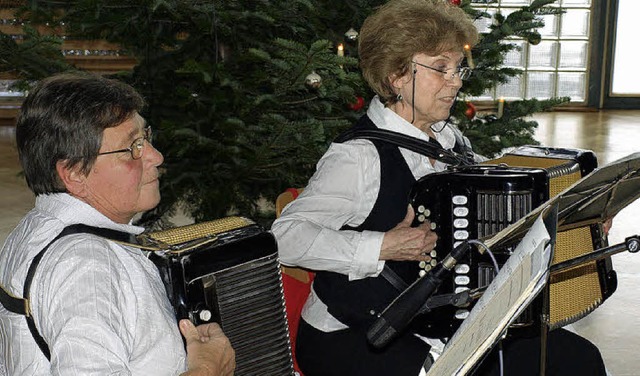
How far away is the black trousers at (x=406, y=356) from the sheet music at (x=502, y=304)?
3.34 feet

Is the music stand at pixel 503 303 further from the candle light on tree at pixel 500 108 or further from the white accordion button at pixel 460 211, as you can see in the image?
the candle light on tree at pixel 500 108

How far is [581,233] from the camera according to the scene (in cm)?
243

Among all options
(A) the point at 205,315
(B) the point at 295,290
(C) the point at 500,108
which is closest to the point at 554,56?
(C) the point at 500,108

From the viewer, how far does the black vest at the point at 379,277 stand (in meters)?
2.28

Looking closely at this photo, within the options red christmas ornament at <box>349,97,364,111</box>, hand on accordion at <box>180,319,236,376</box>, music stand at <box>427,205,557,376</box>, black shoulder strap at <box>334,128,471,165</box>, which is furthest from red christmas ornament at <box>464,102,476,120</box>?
music stand at <box>427,205,557,376</box>

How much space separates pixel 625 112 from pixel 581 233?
29.8ft

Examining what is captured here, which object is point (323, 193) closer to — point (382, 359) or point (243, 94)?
point (382, 359)

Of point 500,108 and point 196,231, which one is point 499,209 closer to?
point 196,231

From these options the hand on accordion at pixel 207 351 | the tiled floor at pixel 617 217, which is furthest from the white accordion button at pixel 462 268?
the tiled floor at pixel 617 217

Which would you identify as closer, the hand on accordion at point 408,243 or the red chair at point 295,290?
the hand on accordion at point 408,243

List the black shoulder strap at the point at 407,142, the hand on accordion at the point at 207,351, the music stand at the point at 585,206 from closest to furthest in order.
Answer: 1. the music stand at the point at 585,206
2. the hand on accordion at the point at 207,351
3. the black shoulder strap at the point at 407,142

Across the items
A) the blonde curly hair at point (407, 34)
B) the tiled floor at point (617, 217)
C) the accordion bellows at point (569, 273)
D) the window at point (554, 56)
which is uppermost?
the blonde curly hair at point (407, 34)

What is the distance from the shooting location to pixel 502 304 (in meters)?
1.11

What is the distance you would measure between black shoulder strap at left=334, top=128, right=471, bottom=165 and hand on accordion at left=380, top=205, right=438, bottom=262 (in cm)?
24
